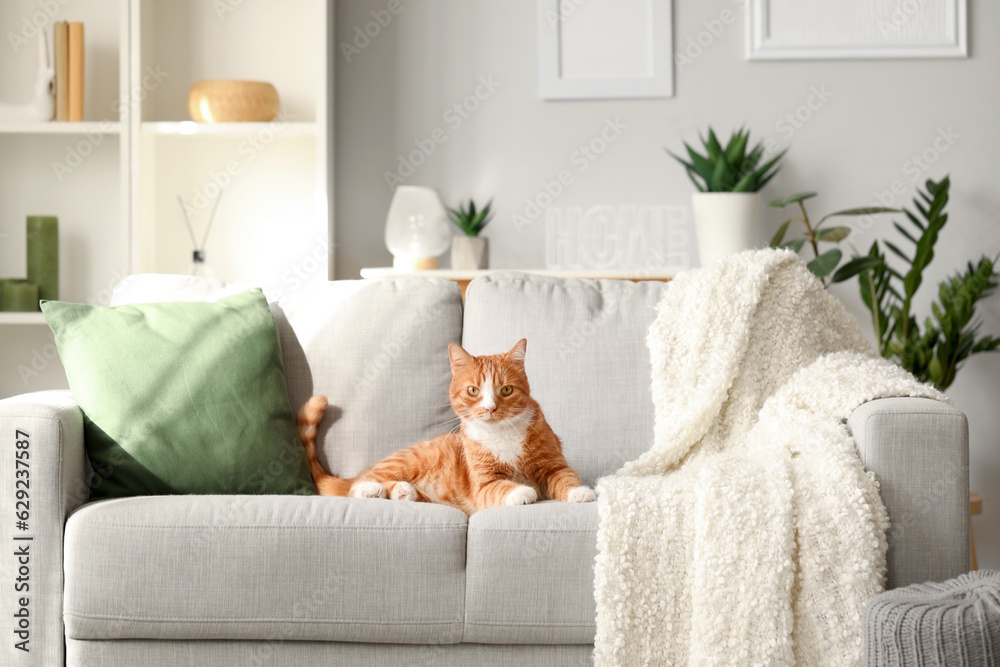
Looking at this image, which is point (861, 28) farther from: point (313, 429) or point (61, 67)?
point (61, 67)

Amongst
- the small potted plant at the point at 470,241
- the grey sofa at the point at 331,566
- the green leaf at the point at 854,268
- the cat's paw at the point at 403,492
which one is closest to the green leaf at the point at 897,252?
the green leaf at the point at 854,268

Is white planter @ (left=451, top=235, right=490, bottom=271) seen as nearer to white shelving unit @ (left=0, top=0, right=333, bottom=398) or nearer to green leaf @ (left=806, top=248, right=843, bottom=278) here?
white shelving unit @ (left=0, top=0, right=333, bottom=398)

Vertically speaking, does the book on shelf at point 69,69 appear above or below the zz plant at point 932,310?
above

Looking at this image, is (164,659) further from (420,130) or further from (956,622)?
(420,130)

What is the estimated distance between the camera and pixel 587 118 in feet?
9.61

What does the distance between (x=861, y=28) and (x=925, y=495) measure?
2017 mm

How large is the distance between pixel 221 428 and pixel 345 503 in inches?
14.0

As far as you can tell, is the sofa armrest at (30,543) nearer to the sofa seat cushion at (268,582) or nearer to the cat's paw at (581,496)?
the sofa seat cushion at (268,582)

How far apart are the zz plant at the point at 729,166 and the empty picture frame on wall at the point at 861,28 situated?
1.20 feet

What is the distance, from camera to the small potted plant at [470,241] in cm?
281

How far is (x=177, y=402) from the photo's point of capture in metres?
1.63

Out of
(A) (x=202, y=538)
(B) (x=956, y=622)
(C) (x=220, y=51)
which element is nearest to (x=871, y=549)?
(B) (x=956, y=622)

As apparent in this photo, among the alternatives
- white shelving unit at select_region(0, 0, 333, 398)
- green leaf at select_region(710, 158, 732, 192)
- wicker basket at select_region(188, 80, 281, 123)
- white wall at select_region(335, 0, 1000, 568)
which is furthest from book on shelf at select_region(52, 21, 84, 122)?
green leaf at select_region(710, 158, 732, 192)

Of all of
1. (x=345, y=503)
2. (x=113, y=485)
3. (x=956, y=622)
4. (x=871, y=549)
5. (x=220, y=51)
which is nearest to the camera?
(x=956, y=622)
